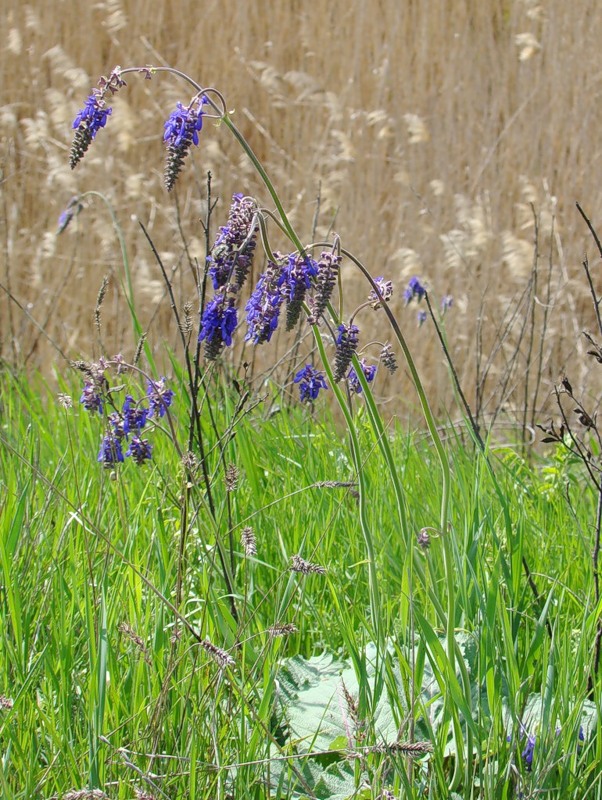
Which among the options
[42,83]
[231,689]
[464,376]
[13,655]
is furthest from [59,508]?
[42,83]

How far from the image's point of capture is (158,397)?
61.7 inches

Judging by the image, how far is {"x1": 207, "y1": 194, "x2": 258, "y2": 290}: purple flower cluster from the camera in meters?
1.19

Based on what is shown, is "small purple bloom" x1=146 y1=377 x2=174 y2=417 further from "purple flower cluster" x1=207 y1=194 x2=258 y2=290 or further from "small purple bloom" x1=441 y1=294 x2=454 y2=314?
"small purple bloom" x1=441 y1=294 x2=454 y2=314

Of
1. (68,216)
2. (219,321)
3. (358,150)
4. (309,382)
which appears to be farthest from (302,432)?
(358,150)

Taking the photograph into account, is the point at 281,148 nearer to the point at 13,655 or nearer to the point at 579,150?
the point at 579,150

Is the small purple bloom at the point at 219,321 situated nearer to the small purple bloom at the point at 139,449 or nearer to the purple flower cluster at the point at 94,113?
the purple flower cluster at the point at 94,113

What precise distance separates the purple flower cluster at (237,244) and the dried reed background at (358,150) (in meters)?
2.89

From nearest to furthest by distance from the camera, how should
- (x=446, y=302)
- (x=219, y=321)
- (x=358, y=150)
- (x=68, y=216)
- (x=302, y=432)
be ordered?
(x=219, y=321)
(x=302, y=432)
(x=68, y=216)
(x=446, y=302)
(x=358, y=150)

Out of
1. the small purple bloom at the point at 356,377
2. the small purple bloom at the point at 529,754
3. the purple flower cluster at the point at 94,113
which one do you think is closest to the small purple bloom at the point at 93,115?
the purple flower cluster at the point at 94,113

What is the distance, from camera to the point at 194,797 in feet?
3.83

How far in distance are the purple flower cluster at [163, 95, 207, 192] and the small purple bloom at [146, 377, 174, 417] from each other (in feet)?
1.50

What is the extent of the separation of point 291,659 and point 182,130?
816 mm

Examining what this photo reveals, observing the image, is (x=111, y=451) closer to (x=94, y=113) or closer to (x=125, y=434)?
(x=125, y=434)

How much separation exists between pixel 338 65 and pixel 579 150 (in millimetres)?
1246
